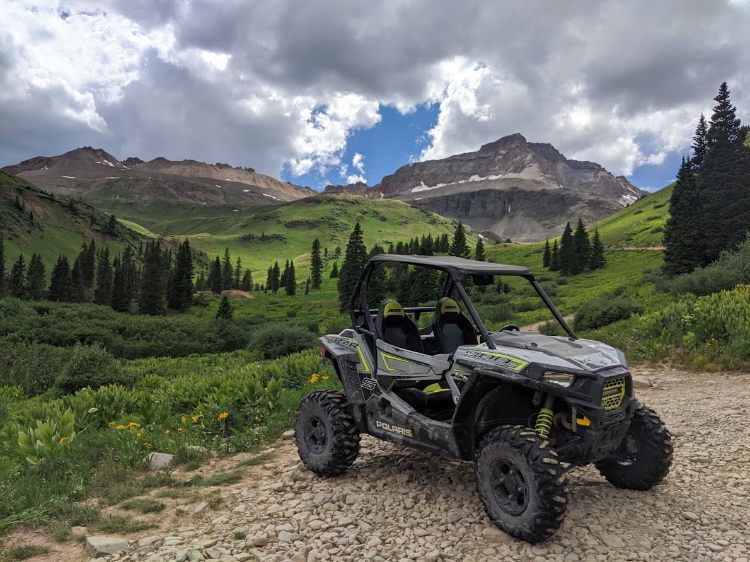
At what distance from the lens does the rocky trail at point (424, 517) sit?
4852 millimetres

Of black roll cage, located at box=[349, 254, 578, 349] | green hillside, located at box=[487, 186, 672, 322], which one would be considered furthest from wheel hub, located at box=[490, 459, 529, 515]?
green hillside, located at box=[487, 186, 672, 322]

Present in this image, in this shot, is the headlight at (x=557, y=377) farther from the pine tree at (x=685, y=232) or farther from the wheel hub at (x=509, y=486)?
the pine tree at (x=685, y=232)

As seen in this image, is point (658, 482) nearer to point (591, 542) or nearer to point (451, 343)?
point (591, 542)

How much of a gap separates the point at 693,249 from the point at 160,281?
3576 inches

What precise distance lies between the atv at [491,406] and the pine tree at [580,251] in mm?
95480

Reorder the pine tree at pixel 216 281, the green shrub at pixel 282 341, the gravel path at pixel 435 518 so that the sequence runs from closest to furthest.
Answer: the gravel path at pixel 435 518
the green shrub at pixel 282 341
the pine tree at pixel 216 281

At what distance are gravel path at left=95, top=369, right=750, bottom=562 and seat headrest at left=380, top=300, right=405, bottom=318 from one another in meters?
2.23

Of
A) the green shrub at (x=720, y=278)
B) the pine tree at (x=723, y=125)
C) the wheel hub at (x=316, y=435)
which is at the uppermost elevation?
the pine tree at (x=723, y=125)

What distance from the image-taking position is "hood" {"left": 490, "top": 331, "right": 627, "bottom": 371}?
504cm

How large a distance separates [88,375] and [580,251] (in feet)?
314

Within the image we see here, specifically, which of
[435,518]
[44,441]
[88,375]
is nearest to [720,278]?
[435,518]

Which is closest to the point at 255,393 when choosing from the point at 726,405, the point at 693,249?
the point at 726,405

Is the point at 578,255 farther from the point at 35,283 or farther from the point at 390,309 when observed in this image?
the point at 35,283

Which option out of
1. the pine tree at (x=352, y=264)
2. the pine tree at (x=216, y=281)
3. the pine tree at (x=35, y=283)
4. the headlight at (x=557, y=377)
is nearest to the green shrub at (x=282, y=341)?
the headlight at (x=557, y=377)
